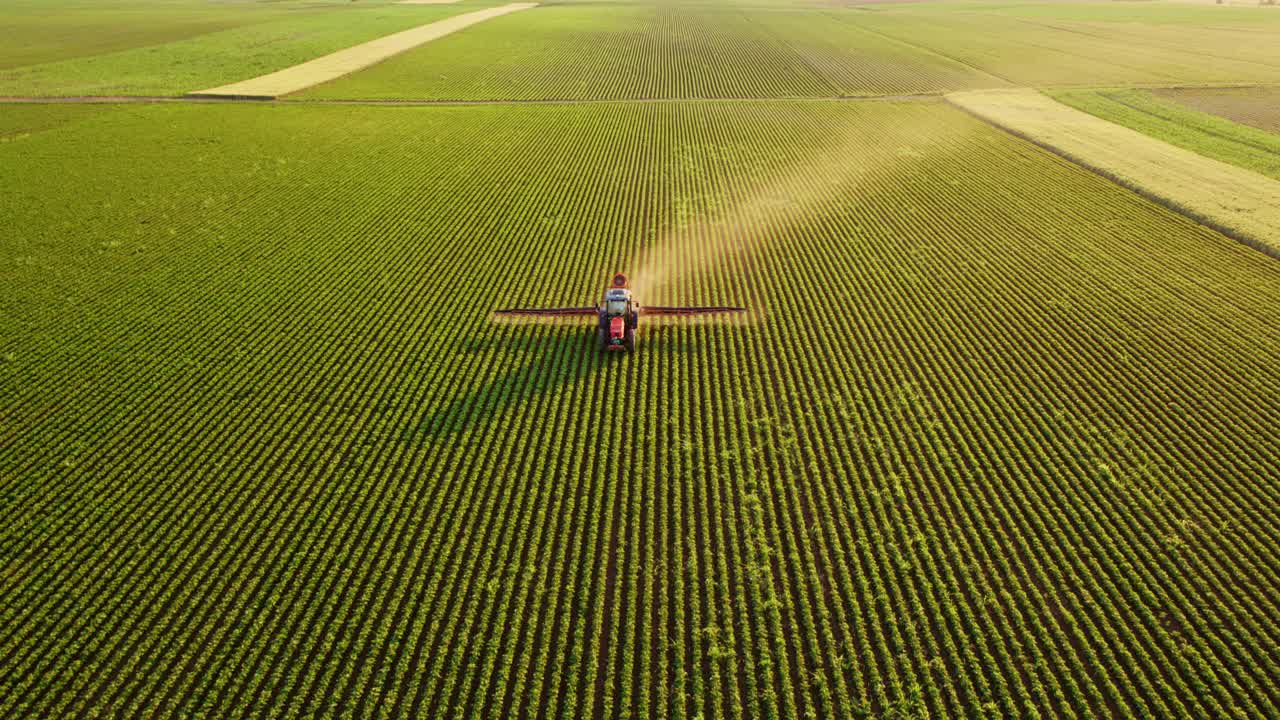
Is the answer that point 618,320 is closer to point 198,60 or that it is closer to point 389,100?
point 389,100

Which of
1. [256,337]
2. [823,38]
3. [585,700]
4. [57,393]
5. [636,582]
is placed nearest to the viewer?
[585,700]

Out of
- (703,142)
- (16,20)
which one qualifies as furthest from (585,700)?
(16,20)

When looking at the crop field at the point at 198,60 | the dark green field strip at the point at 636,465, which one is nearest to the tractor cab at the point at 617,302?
the dark green field strip at the point at 636,465

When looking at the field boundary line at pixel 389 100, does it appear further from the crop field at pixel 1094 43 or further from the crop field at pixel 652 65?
the crop field at pixel 1094 43

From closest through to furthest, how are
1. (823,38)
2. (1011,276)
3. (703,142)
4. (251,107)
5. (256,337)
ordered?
(256,337)
(1011,276)
(703,142)
(251,107)
(823,38)

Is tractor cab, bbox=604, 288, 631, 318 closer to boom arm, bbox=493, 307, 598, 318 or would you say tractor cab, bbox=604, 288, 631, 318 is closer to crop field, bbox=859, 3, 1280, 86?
boom arm, bbox=493, 307, 598, 318

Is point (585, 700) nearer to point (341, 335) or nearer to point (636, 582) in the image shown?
point (636, 582)
